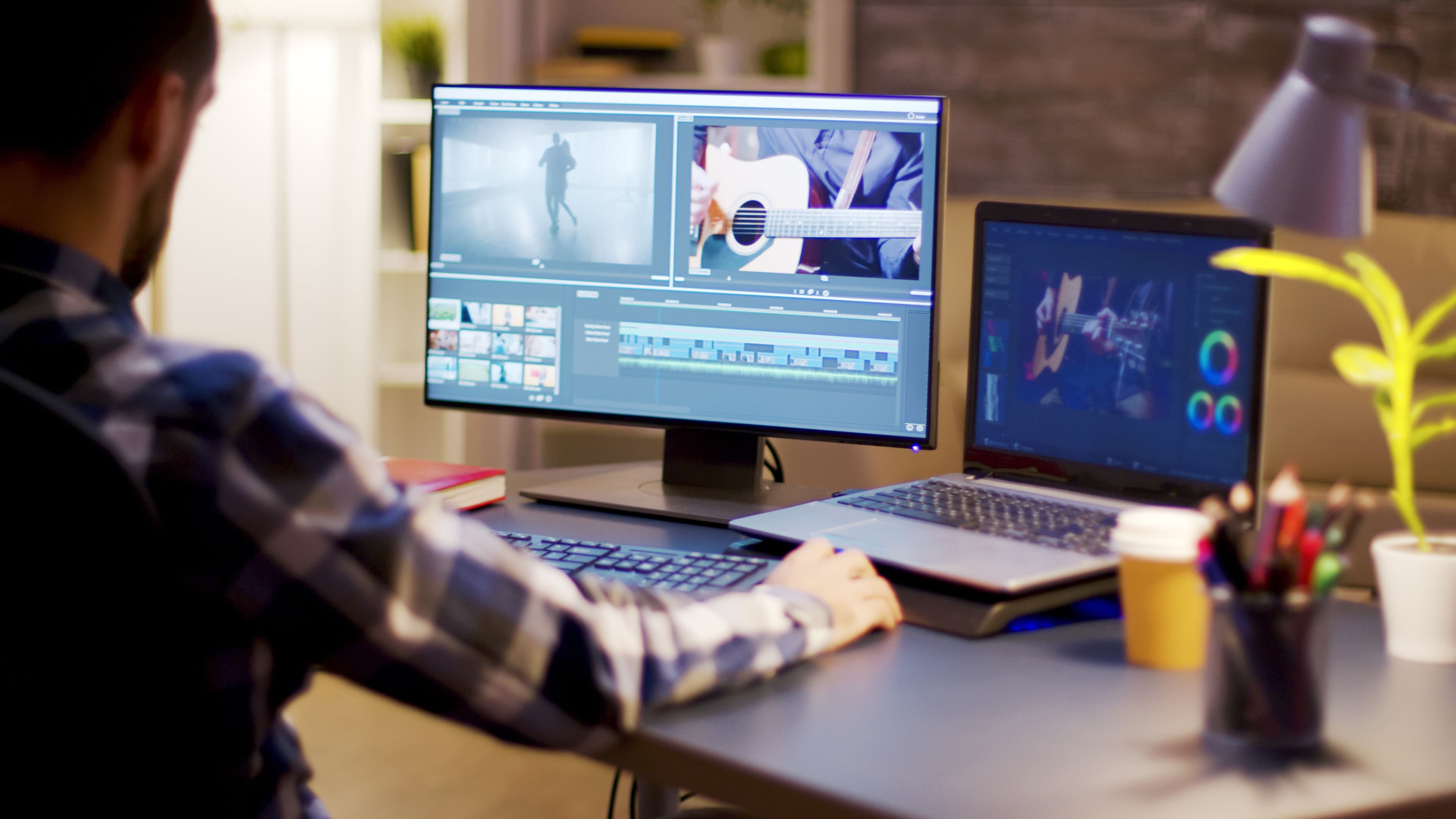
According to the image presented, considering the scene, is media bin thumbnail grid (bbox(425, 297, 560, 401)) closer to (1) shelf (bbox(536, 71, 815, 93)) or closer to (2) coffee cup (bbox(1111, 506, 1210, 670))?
(2) coffee cup (bbox(1111, 506, 1210, 670))

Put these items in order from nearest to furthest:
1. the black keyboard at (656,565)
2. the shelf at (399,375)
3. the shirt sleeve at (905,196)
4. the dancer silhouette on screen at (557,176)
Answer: the black keyboard at (656,565) < the shirt sleeve at (905,196) < the dancer silhouette on screen at (557,176) < the shelf at (399,375)

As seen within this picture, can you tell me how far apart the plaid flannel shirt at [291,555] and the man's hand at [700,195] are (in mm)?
702

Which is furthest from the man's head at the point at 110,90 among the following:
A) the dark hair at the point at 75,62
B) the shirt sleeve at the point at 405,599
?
the shirt sleeve at the point at 405,599

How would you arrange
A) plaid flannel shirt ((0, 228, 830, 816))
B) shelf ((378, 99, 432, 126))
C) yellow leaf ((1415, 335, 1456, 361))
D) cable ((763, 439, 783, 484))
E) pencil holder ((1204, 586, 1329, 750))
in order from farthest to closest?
shelf ((378, 99, 432, 126)) < cable ((763, 439, 783, 484)) < yellow leaf ((1415, 335, 1456, 361)) < pencil holder ((1204, 586, 1329, 750)) < plaid flannel shirt ((0, 228, 830, 816))

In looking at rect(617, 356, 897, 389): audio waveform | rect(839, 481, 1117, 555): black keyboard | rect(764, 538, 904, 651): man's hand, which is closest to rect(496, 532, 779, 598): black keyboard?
rect(764, 538, 904, 651): man's hand

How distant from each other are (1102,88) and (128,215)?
3137mm

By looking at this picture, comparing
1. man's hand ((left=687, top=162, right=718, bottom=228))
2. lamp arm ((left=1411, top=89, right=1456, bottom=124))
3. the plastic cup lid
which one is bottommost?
the plastic cup lid

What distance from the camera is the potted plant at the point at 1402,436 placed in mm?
940

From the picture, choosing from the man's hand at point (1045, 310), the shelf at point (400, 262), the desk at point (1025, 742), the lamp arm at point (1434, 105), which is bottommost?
the desk at point (1025, 742)

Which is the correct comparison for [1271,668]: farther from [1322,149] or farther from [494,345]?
[494,345]

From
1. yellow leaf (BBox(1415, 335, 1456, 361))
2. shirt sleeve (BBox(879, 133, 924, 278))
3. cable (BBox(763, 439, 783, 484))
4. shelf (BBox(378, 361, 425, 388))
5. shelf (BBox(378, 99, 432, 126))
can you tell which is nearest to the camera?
yellow leaf (BBox(1415, 335, 1456, 361))

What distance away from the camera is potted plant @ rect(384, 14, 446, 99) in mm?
3391

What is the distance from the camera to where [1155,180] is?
11.5 ft

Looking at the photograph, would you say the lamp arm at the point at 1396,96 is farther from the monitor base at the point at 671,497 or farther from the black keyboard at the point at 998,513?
the monitor base at the point at 671,497
